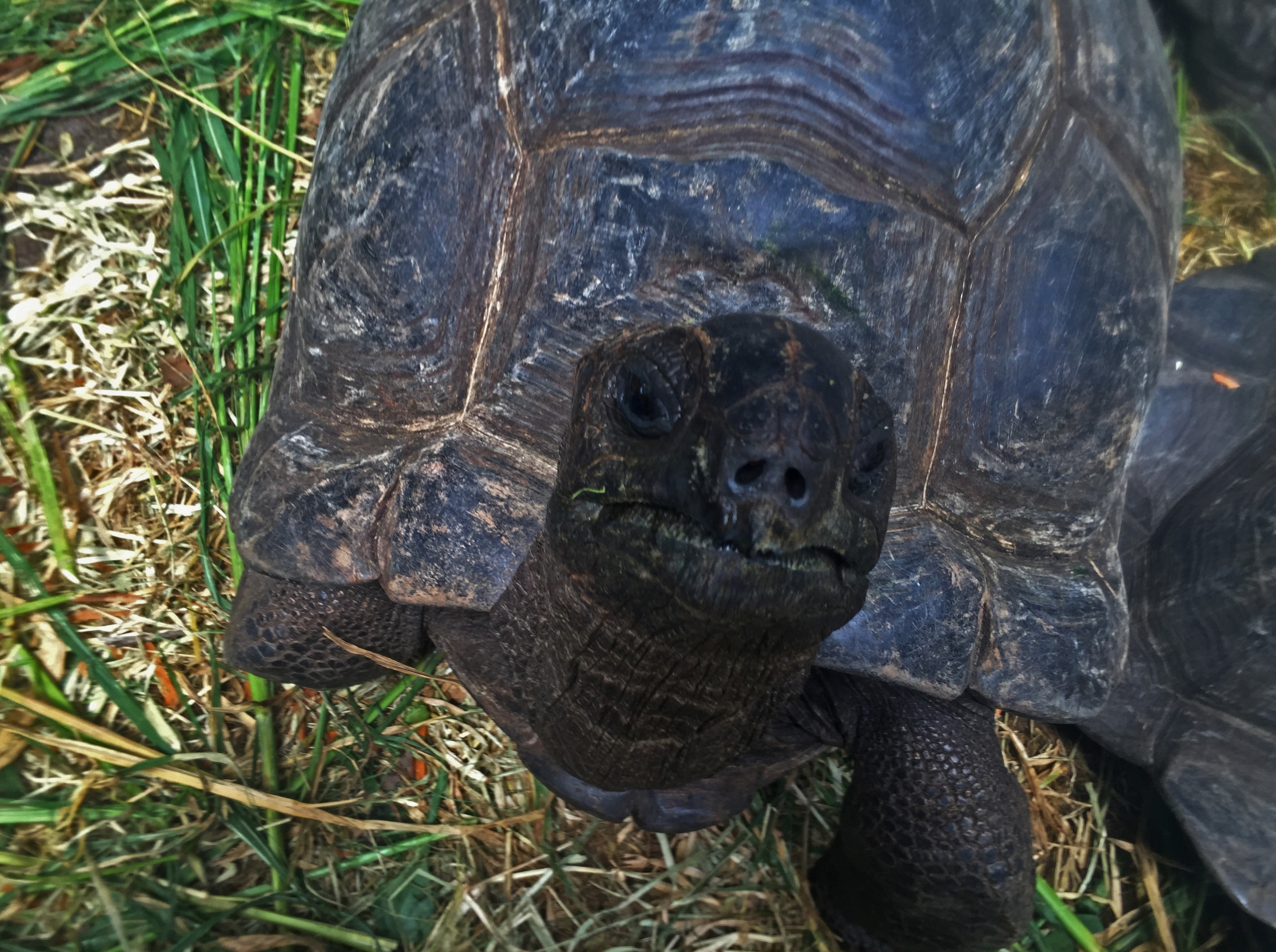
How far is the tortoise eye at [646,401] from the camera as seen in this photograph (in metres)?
1.12

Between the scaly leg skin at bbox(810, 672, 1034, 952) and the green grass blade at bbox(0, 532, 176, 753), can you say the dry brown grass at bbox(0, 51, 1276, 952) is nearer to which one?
the green grass blade at bbox(0, 532, 176, 753)

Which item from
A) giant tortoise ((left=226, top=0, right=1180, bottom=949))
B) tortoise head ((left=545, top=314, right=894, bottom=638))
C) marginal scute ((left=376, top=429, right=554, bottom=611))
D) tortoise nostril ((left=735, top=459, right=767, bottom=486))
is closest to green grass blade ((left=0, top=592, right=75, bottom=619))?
giant tortoise ((left=226, top=0, right=1180, bottom=949))

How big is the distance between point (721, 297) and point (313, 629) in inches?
48.4

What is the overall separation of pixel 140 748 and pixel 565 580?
69.2 inches

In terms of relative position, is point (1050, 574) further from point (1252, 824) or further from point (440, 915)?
point (440, 915)

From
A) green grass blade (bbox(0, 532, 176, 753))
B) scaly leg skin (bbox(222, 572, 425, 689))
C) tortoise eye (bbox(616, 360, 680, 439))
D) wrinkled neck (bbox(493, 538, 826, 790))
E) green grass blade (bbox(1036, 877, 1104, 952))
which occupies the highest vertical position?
tortoise eye (bbox(616, 360, 680, 439))

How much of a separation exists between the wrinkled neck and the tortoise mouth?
0.08 m

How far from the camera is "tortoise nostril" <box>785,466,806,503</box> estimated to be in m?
1.04

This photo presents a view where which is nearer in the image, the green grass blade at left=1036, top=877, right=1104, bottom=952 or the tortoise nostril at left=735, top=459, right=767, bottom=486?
the tortoise nostril at left=735, top=459, right=767, bottom=486

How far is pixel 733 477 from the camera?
1.04 m

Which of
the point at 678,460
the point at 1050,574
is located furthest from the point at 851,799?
the point at 678,460

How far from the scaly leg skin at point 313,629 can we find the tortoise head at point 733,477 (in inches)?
39.3

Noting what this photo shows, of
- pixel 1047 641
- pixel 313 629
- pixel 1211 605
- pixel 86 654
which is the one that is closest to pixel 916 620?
pixel 1047 641

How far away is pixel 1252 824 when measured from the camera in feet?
7.25
